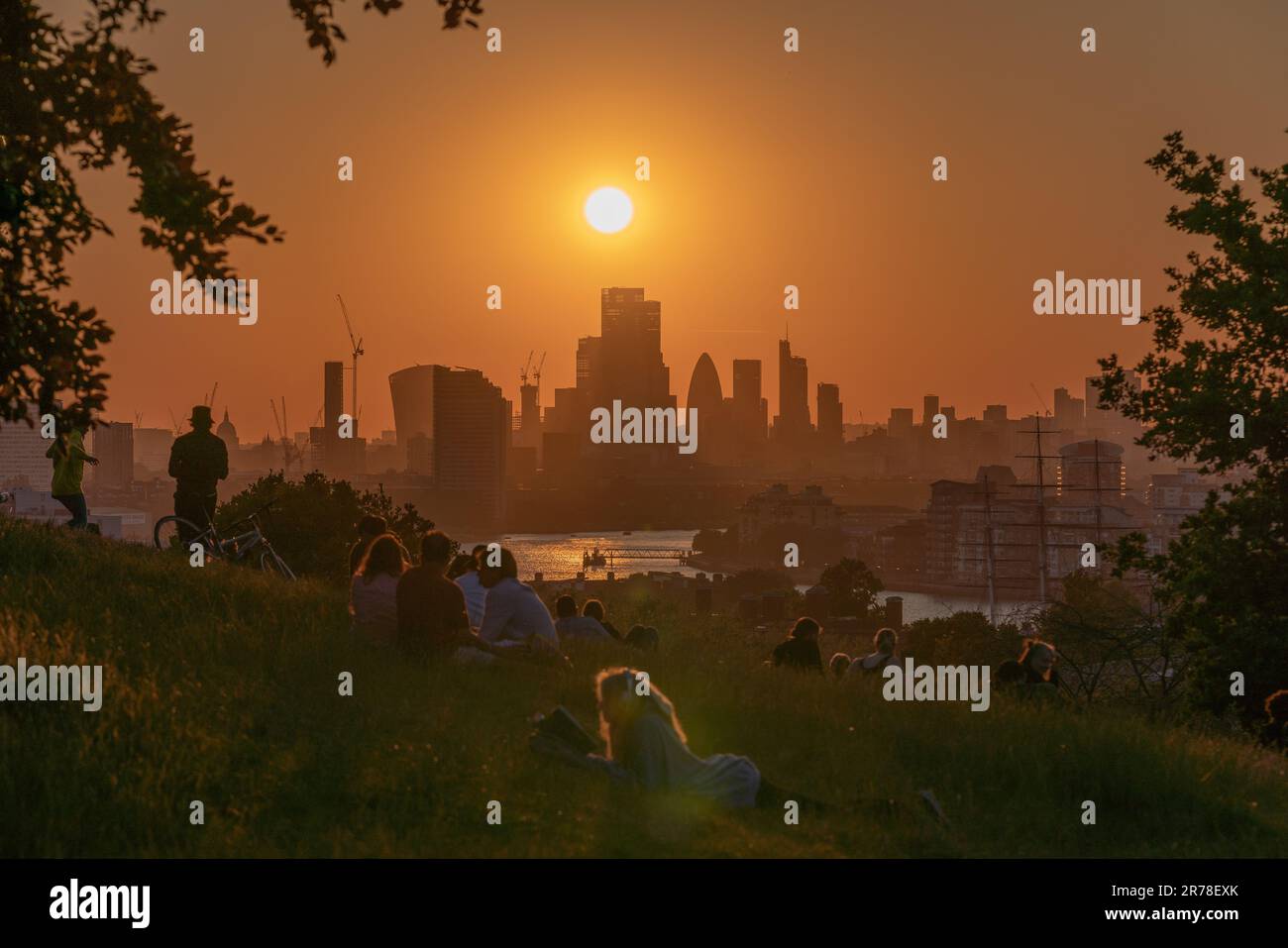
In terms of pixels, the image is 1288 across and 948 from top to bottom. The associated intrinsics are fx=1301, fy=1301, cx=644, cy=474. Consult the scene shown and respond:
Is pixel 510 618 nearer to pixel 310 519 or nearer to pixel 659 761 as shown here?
pixel 659 761

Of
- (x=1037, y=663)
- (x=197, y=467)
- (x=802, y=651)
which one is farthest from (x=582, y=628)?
(x=197, y=467)

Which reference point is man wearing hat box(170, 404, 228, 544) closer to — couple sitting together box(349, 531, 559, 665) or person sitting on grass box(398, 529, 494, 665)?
couple sitting together box(349, 531, 559, 665)

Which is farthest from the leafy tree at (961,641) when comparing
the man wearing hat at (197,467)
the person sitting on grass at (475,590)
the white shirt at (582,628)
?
the person sitting on grass at (475,590)

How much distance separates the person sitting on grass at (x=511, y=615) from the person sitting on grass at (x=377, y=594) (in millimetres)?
1301

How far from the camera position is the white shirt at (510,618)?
52.5 feet

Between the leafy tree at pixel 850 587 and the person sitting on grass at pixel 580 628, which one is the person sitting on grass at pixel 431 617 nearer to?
the person sitting on grass at pixel 580 628

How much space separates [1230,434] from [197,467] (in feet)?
58.0

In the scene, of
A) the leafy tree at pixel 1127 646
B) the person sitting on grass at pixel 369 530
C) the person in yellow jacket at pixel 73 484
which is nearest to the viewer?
the person sitting on grass at pixel 369 530

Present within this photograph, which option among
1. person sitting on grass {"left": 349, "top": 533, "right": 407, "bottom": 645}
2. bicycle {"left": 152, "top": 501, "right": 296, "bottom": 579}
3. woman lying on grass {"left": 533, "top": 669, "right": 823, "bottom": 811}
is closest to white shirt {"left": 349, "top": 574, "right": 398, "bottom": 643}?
person sitting on grass {"left": 349, "top": 533, "right": 407, "bottom": 645}
